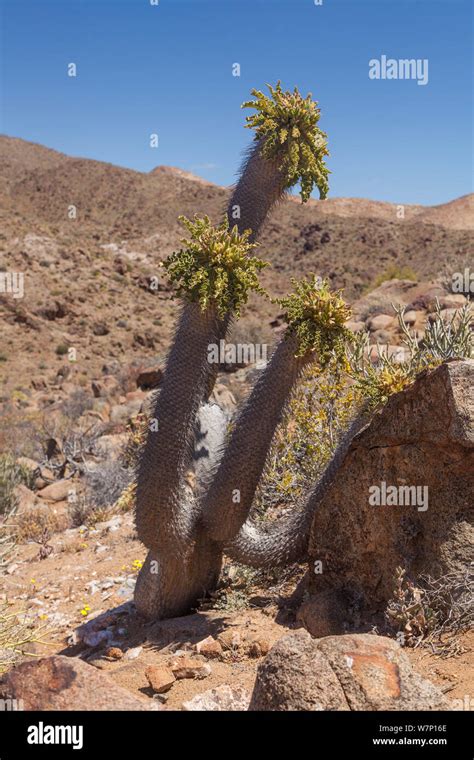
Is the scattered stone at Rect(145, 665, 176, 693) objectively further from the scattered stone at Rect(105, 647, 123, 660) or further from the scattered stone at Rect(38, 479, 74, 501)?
the scattered stone at Rect(38, 479, 74, 501)

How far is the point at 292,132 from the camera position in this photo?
4293 millimetres

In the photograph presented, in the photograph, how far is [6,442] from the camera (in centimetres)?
1231

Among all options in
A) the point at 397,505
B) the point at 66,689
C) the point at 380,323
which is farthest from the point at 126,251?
the point at 66,689

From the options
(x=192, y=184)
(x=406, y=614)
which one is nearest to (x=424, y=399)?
(x=406, y=614)

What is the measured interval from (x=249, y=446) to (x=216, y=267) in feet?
4.25

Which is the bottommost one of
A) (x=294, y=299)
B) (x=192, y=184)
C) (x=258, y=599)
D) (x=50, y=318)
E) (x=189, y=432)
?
(x=258, y=599)

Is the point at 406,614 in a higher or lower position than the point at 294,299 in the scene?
lower

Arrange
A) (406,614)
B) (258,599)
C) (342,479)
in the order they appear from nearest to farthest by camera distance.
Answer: (406,614)
(342,479)
(258,599)

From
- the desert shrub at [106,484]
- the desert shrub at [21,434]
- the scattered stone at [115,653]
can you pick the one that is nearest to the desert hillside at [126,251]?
the desert shrub at [106,484]

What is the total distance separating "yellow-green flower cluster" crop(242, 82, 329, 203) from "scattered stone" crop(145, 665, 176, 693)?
3.10 m

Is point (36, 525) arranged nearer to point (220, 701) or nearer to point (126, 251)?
point (220, 701)

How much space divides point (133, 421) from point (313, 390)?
407 cm

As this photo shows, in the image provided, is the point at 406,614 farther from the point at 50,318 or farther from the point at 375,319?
the point at 50,318
